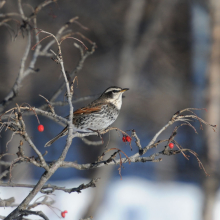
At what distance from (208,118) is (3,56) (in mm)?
5016

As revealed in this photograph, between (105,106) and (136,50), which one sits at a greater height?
(136,50)

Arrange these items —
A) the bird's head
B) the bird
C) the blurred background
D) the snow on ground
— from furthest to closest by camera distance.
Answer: the blurred background
the snow on ground
the bird's head
the bird

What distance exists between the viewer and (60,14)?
24.0ft

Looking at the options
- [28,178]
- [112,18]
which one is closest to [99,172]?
[28,178]

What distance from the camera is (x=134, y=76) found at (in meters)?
6.84

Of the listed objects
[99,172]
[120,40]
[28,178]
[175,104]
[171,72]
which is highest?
[120,40]

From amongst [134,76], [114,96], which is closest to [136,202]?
[134,76]

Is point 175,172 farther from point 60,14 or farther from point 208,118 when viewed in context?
point 60,14

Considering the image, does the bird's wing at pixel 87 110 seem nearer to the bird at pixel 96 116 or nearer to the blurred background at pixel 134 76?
the bird at pixel 96 116

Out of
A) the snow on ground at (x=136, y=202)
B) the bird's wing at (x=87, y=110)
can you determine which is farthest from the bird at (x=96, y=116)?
the snow on ground at (x=136, y=202)

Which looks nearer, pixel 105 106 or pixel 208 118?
pixel 105 106

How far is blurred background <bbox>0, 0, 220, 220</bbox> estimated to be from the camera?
6.14 m

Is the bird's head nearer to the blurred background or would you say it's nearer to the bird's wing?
the bird's wing

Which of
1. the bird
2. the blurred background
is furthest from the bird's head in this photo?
the blurred background
